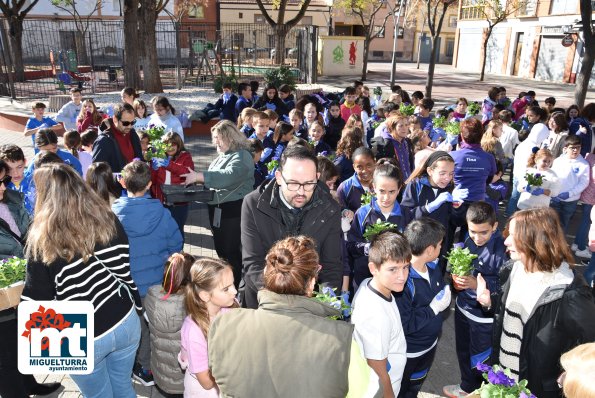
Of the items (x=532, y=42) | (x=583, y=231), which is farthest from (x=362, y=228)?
(x=532, y=42)

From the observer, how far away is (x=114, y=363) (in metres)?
3.10

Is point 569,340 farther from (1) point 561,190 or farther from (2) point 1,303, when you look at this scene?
(1) point 561,190

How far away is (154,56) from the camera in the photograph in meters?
17.0

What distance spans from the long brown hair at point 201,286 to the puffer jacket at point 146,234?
113cm

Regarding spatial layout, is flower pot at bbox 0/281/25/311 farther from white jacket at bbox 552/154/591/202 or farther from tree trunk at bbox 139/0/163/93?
tree trunk at bbox 139/0/163/93

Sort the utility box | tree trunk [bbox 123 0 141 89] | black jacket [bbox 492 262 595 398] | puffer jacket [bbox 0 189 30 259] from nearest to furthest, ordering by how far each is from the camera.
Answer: black jacket [bbox 492 262 595 398], puffer jacket [bbox 0 189 30 259], tree trunk [bbox 123 0 141 89], the utility box

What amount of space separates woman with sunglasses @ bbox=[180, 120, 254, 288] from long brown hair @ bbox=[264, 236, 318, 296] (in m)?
2.66

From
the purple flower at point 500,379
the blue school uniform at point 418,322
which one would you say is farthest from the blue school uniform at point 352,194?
the purple flower at point 500,379

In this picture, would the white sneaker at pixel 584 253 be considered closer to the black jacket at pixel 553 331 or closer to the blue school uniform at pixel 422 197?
the blue school uniform at pixel 422 197

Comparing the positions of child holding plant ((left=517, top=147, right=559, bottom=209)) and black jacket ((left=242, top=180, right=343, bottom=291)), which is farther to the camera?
child holding plant ((left=517, top=147, right=559, bottom=209))

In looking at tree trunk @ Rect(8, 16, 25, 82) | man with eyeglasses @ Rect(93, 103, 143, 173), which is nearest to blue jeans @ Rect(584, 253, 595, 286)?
man with eyeglasses @ Rect(93, 103, 143, 173)

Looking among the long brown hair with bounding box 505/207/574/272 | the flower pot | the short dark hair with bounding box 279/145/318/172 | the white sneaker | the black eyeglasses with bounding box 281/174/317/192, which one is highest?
the short dark hair with bounding box 279/145/318/172

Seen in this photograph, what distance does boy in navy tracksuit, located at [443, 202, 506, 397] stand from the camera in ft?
12.5

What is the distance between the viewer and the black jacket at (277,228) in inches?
128
